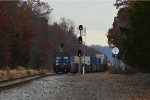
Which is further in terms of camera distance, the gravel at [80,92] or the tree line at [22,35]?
the tree line at [22,35]

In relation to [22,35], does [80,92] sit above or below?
below

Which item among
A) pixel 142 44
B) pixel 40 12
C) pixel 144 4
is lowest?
pixel 142 44

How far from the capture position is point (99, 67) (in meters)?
96.0

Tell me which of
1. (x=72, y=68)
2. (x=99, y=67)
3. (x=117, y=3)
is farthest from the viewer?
(x=99, y=67)

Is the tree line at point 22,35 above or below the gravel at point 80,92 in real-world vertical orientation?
above

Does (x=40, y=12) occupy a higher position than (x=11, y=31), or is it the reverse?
(x=40, y=12)

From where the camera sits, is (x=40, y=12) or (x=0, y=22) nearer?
(x=0, y=22)

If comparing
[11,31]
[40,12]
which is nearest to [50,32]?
[40,12]

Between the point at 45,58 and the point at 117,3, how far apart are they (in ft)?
141

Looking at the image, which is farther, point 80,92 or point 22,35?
point 22,35

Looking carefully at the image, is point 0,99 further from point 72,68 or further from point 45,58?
point 45,58

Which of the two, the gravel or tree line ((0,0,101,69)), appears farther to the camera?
tree line ((0,0,101,69))

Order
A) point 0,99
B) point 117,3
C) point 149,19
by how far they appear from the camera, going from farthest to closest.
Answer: point 117,3
point 149,19
point 0,99

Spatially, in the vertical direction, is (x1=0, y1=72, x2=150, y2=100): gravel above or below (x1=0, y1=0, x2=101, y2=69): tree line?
below
